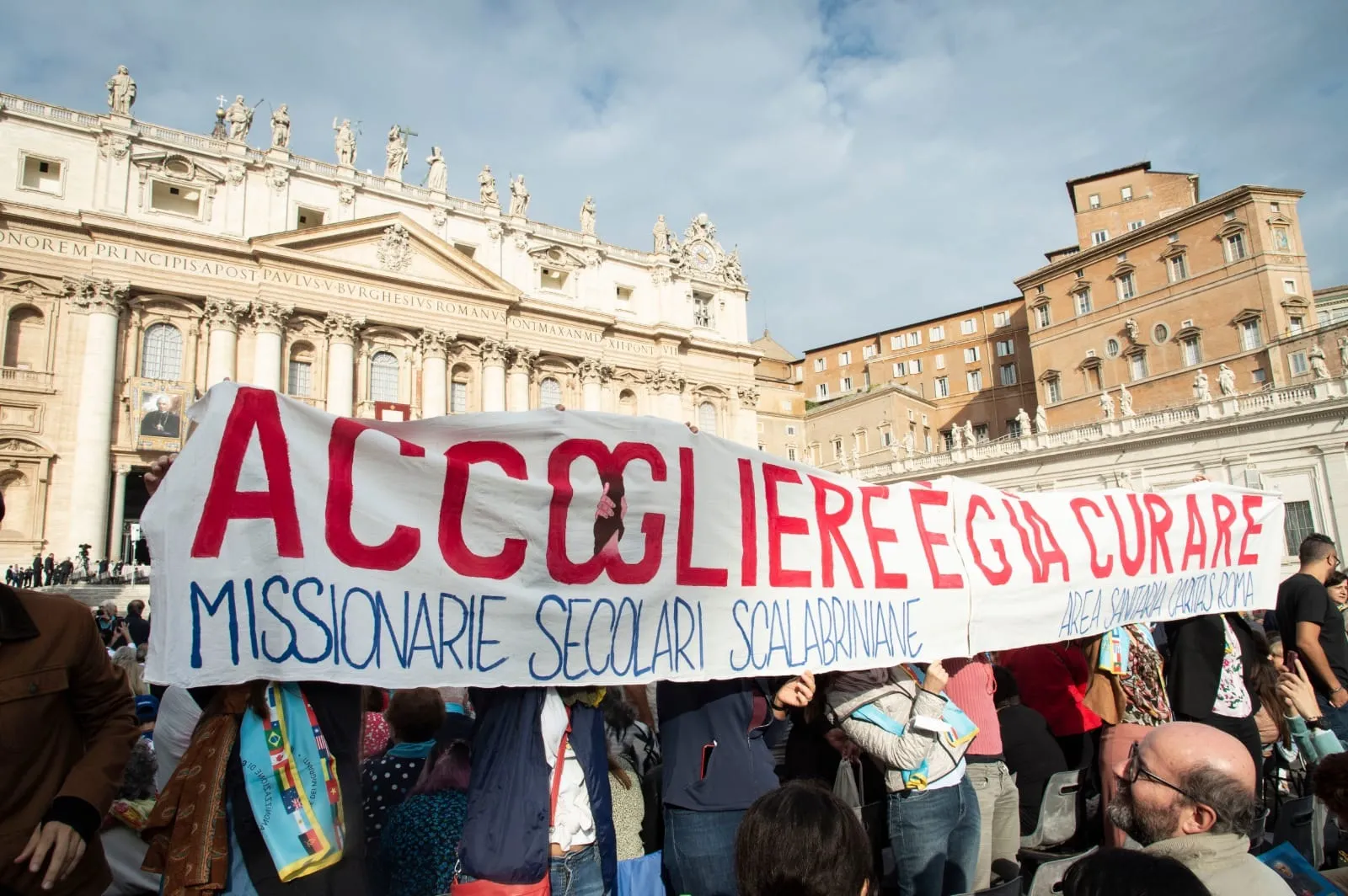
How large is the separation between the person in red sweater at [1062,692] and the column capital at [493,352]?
2989 centimetres

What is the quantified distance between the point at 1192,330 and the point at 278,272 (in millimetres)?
39425

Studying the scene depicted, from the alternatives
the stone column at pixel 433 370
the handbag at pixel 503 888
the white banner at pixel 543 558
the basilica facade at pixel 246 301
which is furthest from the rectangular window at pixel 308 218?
the handbag at pixel 503 888

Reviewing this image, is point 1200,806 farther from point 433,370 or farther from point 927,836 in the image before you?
point 433,370

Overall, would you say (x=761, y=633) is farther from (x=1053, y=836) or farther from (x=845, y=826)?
(x=1053, y=836)

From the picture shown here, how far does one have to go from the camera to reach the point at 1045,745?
200 inches

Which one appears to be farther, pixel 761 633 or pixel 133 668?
pixel 133 668

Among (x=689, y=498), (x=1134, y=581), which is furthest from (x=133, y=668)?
(x=1134, y=581)

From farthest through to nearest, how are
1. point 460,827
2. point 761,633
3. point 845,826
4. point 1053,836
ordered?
point 1053,836
point 761,633
point 460,827
point 845,826

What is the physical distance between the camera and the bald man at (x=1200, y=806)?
2412 mm

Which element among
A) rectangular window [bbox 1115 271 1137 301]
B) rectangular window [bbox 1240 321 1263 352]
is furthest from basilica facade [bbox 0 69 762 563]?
rectangular window [bbox 1240 321 1263 352]

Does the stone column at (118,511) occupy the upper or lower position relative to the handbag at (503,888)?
upper

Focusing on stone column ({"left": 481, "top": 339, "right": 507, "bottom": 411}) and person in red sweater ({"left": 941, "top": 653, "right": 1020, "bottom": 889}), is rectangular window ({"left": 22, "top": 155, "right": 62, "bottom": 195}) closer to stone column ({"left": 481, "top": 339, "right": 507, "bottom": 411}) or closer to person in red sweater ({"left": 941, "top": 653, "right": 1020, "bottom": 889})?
stone column ({"left": 481, "top": 339, "right": 507, "bottom": 411})

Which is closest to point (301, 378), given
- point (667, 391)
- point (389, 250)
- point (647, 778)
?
point (389, 250)

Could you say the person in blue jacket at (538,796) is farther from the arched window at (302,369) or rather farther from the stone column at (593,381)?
the stone column at (593,381)
